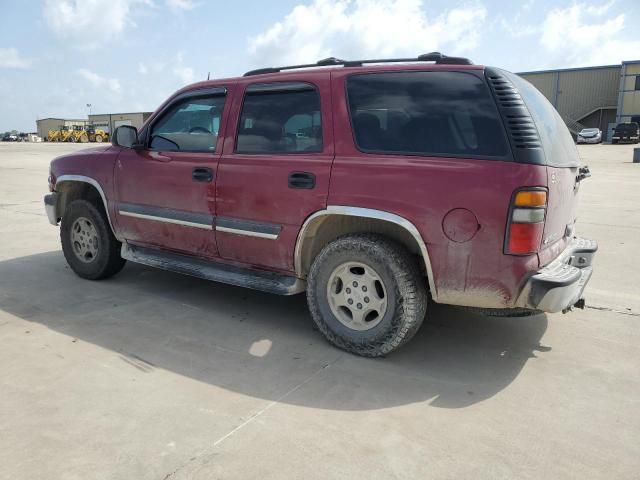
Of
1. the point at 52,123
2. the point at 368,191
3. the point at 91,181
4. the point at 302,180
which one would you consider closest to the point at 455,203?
the point at 368,191

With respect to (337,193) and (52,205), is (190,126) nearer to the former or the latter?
(337,193)

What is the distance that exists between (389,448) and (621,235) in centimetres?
609

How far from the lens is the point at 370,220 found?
340cm

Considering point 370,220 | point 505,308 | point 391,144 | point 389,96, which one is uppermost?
point 389,96

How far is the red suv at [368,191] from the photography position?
9.41ft

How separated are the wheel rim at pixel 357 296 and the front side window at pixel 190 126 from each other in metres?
1.47

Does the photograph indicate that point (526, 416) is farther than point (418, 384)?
No

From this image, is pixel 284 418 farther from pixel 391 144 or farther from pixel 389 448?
pixel 391 144

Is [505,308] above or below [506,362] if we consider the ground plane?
above

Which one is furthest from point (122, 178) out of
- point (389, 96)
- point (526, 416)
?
point (526, 416)

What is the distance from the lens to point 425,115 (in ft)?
10.3

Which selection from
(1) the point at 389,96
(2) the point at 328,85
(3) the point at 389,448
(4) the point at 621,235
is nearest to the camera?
(3) the point at 389,448

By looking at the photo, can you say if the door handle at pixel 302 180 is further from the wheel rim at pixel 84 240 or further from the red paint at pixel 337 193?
the wheel rim at pixel 84 240

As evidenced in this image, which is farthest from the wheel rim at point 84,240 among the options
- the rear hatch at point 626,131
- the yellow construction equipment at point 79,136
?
the yellow construction equipment at point 79,136
